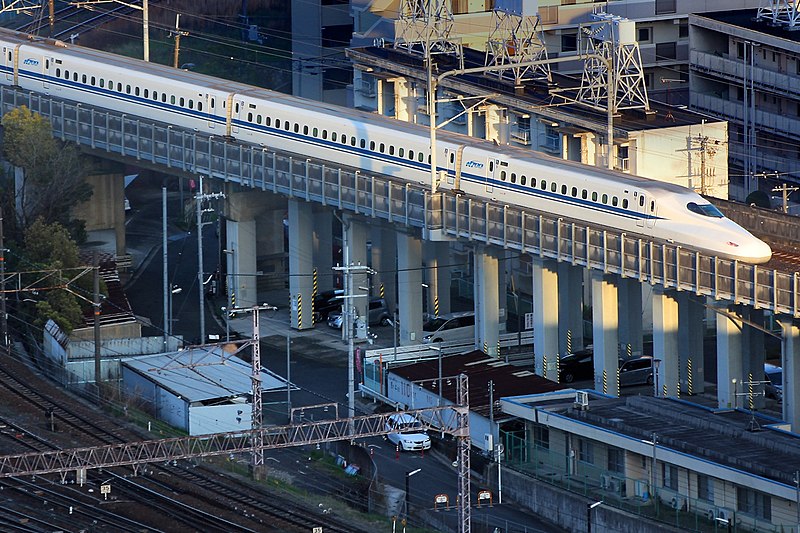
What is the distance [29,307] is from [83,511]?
2420cm

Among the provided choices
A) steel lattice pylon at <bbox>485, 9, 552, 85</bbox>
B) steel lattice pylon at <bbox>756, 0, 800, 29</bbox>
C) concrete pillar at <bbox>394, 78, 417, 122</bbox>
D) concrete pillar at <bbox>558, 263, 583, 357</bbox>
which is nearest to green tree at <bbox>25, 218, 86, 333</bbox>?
concrete pillar at <bbox>394, 78, 417, 122</bbox>

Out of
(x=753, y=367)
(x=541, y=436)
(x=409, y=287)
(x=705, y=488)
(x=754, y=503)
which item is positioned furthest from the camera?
(x=409, y=287)

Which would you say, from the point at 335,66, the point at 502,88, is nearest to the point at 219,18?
the point at 335,66

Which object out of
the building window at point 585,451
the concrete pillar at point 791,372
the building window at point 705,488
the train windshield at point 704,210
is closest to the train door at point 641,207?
the train windshield at point 704,210

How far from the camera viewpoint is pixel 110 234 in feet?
350

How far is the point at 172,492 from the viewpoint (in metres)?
73.6

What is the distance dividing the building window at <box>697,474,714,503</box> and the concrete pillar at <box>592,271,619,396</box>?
12576 mm

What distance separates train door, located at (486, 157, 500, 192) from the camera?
281 feet

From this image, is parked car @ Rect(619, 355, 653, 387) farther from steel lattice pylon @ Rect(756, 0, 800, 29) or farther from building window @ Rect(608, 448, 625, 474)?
steel lattice pylon @ Rect(756, 0, 800, 29)

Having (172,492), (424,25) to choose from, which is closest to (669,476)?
(172,492)

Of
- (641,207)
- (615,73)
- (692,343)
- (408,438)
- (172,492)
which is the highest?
(615,73)

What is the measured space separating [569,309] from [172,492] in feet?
68.3

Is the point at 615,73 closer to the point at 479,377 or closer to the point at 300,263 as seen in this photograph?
the point at 300,263

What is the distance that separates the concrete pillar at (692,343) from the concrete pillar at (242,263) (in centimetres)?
2240
